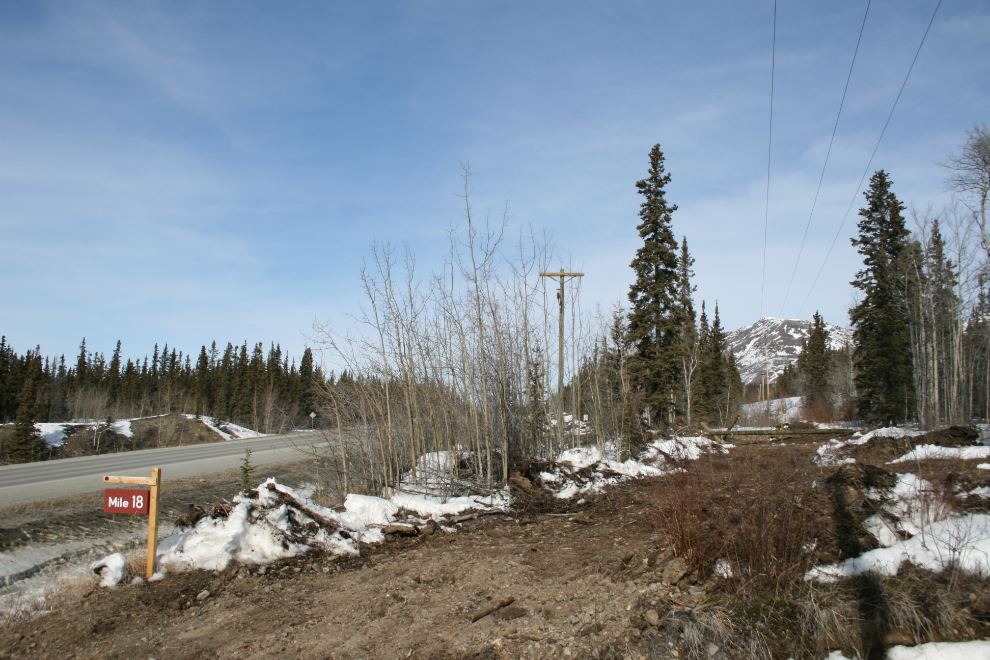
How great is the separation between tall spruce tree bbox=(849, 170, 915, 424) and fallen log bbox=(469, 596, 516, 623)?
108 feet

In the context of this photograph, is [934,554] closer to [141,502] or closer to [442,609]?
A: [442,609]

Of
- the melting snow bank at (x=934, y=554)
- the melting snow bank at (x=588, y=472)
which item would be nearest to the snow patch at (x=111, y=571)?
the melting snow bank at (x=934, y=554)

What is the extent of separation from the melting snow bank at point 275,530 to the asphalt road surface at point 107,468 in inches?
142

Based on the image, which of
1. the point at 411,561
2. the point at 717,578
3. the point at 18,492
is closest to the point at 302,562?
the point at 411,561

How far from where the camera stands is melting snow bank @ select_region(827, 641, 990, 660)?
3.93 metres

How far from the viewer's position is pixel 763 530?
504 cm

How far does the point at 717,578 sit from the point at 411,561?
388cm

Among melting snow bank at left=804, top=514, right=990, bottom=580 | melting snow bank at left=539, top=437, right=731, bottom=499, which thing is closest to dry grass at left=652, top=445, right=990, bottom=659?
melting snow bank at left=804, top=514, right=990, bottom=580

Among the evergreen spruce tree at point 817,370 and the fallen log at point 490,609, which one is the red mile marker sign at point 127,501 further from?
the evergreen spruce tree at point 817,370

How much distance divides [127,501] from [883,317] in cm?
3641

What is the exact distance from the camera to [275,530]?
7406 millimetres

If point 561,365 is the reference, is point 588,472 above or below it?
below

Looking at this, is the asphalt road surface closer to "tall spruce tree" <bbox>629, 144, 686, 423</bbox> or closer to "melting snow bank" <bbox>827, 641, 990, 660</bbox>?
"melting snow bank" <bbox>827, 641, 990, 660</bbox>

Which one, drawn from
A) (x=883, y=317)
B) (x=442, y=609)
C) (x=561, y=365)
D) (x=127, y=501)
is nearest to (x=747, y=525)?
(x=442, y=609)
